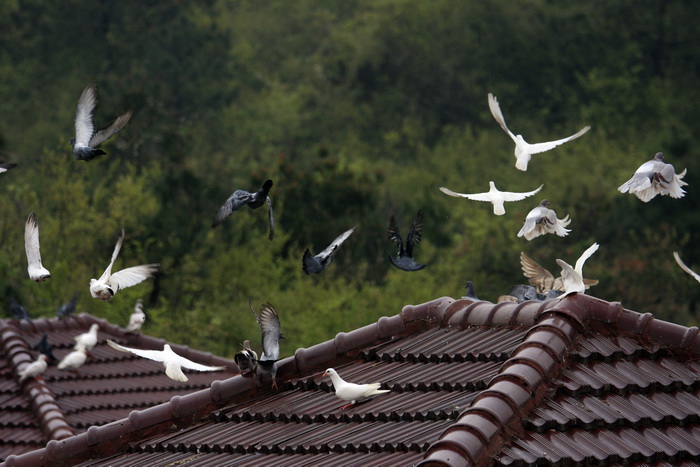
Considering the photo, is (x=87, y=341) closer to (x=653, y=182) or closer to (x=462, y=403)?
(x=653, y=182)

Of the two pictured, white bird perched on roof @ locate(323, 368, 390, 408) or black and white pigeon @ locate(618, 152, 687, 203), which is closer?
white bird perched on roof @ locate(323, 368, 390, 408)

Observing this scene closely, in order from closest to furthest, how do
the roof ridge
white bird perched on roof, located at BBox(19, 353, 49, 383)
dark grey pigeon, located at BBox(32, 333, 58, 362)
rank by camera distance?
the roof ridge, white bird perched on roof, located at BBox(19, 353, 49, 383), dark grey pigeon, located at BBox(32, 333, 58, 362)

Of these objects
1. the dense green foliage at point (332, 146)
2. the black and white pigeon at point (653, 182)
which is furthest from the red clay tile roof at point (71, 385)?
the dense green foliage at point (332, 146)

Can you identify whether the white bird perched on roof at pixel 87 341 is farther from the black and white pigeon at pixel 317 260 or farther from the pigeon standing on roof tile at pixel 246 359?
the pigeon standing on roof tile at pixel 246 359

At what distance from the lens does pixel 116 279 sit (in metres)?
8.82

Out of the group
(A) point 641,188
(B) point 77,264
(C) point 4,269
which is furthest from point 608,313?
(B) point 77,264

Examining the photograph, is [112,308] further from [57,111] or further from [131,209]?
[57,111]

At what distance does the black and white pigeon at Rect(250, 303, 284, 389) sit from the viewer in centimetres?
708

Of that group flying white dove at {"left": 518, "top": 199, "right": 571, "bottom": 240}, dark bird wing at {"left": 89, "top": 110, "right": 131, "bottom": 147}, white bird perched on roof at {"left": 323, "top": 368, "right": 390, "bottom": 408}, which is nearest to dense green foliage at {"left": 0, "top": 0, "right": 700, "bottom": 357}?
dark bird wing at {"left": 89, "top": 110, "right": 131, "bottom": 147}

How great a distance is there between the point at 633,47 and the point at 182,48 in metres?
15.2

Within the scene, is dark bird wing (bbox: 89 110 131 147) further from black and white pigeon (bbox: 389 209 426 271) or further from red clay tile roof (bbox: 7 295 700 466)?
red clay tile roof (bbox: 7 295 700 466)

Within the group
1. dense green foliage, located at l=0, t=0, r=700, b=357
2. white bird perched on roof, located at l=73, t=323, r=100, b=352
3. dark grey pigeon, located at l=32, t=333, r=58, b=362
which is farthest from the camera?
dense green foliage, located at l=0, t=0, r=700, b=357

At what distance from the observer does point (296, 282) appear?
2941 centimetres

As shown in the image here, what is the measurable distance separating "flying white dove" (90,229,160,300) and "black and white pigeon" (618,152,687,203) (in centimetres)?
307
